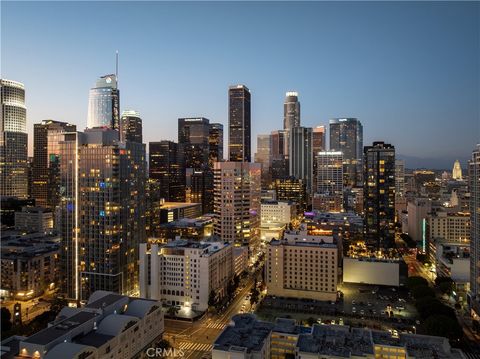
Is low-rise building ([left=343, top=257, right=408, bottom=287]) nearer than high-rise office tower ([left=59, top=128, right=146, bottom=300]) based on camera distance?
No

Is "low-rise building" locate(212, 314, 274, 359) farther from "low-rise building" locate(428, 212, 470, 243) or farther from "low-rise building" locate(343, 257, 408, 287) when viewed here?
"low-rise building" locate(428, 212, 470, 243)

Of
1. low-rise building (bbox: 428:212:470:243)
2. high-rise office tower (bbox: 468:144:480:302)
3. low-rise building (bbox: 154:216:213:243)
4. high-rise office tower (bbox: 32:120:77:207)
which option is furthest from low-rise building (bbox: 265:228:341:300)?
high-rise office tower (bbox: 32:120:77:207)

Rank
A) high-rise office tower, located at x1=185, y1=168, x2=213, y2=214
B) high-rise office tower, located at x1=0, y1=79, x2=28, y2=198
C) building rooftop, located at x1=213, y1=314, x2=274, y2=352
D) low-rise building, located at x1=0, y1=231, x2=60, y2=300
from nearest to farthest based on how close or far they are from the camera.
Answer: building rooftop, located at x1=213, y1=314, x2=274, y2=352
low-rise building, located at x1=0, y1=231, x2=60, y2=300
high-rise office tower, located at x1=0, y1=79, x2=28, y2=198
high-rise office tower, located at x1=185, y1=168, x2=213, y2=214

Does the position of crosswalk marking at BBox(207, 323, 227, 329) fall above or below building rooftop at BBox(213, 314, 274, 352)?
below

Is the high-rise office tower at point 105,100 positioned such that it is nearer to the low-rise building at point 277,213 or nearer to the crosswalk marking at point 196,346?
the low-rise building at point 277,213

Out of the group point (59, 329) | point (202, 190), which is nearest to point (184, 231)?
point (59, 329)

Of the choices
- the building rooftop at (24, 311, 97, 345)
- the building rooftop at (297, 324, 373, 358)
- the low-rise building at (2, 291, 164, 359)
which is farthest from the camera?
the building rooftop at (297, 324, 373, 358)

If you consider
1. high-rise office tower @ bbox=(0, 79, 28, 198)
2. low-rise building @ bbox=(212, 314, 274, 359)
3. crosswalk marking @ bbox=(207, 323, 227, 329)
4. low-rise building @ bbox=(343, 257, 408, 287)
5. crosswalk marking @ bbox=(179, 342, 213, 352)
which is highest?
high-rise office tower @ bbox=(0, 79, 28, 198)
